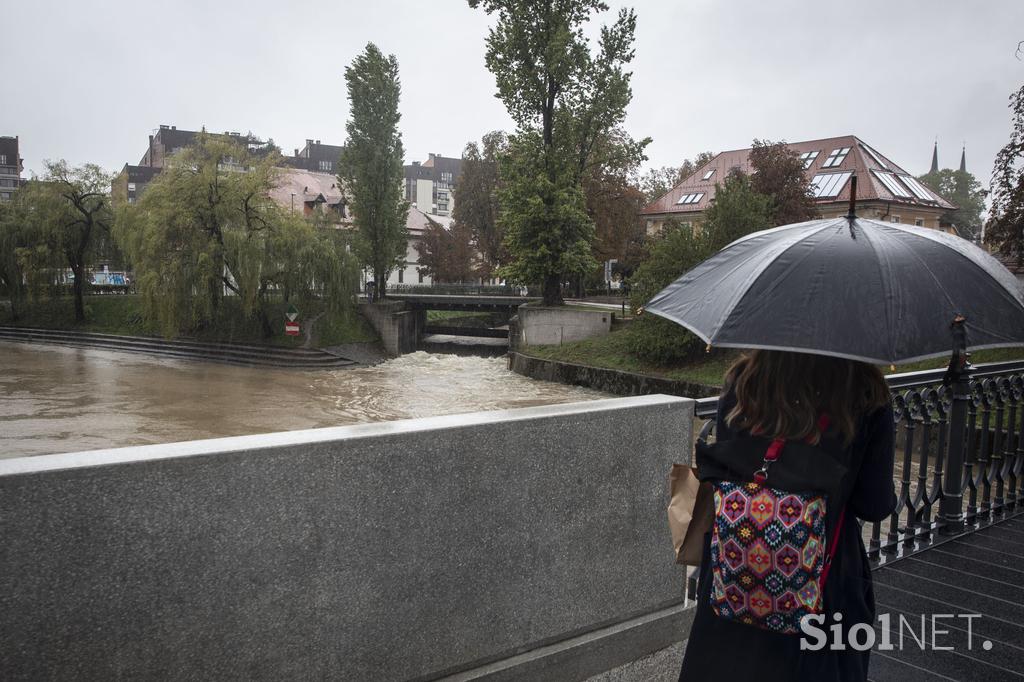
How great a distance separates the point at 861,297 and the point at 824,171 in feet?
190

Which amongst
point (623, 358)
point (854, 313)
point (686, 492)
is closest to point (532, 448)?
point (686, 492)

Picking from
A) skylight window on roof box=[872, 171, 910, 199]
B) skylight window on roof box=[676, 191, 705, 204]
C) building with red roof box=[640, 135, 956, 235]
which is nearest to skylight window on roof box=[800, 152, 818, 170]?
building with red roof box=[640, 135, 956, 235]

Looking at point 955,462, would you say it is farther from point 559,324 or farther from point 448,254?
point 448,254

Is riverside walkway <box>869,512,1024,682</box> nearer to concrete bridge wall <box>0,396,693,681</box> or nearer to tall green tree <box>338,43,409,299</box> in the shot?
concrete bridge wall <box>0,396,693,681</box>

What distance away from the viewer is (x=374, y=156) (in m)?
48.5

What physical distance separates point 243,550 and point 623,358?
103 feet

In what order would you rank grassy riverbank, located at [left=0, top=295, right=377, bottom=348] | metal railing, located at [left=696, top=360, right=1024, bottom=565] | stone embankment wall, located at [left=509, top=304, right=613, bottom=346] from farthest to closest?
grassy riverbank, located at [left=0, top=295, right=377, bottom=348]
stone embankment wall, located at [left=509, top=304, right=613, bottom=346]
metal railing, located at [left=696, top=360, right=1024, bottom=565]

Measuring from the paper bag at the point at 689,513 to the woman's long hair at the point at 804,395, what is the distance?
256 mm

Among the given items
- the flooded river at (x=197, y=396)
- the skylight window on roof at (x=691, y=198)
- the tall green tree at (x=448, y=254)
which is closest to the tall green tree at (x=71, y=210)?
the flooded river at (x=197, y=396)

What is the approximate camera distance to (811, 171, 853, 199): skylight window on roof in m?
51.1

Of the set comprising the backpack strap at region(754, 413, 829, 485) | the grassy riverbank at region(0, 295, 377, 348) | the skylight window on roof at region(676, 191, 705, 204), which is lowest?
the grassy riverbank at region(0, 295, 377, 348)

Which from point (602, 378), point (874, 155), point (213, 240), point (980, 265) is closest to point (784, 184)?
point (602, 378)

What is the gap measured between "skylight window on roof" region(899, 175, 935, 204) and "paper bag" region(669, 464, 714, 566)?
58004 mm

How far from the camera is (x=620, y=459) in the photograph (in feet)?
11.6
